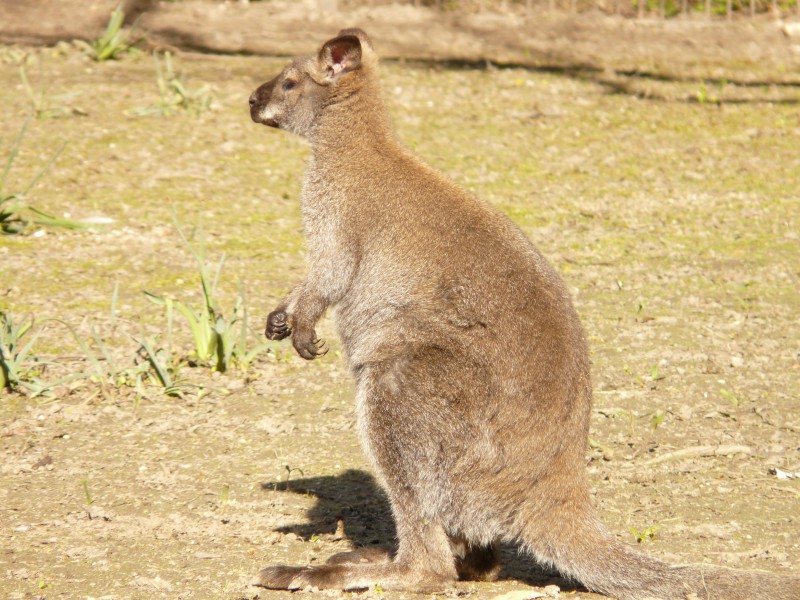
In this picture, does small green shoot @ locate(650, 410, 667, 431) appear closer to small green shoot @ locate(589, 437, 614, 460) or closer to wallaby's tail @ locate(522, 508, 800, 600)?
small green shoot @ locate(589, 437, 614, 460)

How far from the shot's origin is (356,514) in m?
4.32

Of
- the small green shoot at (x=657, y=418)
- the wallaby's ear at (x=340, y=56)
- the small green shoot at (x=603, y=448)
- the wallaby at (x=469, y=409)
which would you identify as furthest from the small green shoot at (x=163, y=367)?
the small green shoot at (x=657, y=418)

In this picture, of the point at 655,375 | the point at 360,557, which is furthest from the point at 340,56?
the point at 655,375

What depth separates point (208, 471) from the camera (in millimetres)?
4465

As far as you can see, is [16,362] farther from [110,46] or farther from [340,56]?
[110,46]

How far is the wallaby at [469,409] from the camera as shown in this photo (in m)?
3.37

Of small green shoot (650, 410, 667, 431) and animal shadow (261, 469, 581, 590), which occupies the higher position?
small green shoot (650, 410, 667, 431)

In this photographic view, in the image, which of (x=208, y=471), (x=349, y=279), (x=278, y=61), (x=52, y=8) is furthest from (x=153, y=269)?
(x=52, y=8)

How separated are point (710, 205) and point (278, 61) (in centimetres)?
417

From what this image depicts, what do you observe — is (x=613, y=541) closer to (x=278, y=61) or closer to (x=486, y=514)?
(x=486, y=514)

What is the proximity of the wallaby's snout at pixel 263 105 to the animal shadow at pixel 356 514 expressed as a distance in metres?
1.46

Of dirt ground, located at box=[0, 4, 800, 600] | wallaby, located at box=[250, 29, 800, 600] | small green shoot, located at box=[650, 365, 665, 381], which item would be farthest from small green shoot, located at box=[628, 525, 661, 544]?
small green shoot, located at box=[650, 365, 665, 381]

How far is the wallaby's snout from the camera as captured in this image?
456cm

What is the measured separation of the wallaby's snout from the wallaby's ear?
0.30 metres
